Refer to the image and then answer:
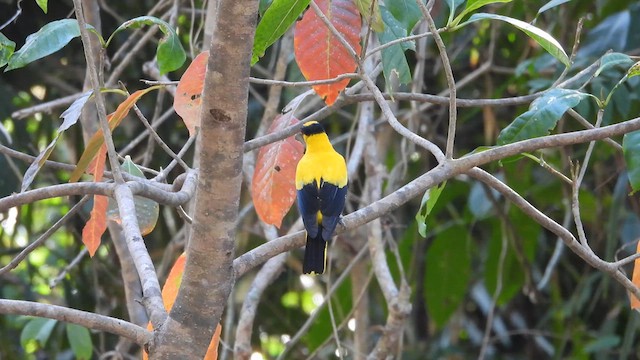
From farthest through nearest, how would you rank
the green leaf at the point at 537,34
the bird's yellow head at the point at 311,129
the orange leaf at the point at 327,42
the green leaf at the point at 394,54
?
the bird's yellow head at the point at 311,129, the orange leaf at the point at 327,42, the green leaf at the point at 394,54, the green leaf at the point at 537,34

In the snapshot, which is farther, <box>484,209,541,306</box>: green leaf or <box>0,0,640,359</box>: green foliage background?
<box>484,209,541,306</box>: green leaf

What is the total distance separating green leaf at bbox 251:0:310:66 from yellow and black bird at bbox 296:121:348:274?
0.64m

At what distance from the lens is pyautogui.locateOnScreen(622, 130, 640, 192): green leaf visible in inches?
91.9

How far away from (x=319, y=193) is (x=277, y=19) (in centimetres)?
96

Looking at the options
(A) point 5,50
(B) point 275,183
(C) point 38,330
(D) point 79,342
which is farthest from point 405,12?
(C) point 38,330

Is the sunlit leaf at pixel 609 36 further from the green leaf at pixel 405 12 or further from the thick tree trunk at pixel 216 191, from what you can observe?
the thick tree trunk at pixel 216 191

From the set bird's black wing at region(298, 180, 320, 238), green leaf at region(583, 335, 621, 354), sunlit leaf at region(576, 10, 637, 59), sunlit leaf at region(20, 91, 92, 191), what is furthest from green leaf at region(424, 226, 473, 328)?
sunlit leaf at region(20, 91, 92, 191)

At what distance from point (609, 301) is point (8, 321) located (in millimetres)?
3464

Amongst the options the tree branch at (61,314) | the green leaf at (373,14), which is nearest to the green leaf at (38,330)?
the tree branch at (61,314)

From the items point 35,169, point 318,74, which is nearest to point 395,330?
point 318,74

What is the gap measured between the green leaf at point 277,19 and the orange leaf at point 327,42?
172 millimetres

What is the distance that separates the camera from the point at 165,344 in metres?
1.78

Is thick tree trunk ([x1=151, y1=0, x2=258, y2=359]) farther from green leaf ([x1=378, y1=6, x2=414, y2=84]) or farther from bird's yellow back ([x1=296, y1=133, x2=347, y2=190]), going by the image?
bird's yellow back ([x1=296, y1=133, x2=347, y2=190])

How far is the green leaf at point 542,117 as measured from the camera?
235 cm
